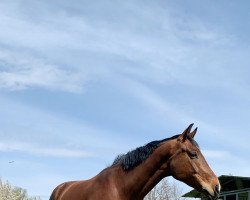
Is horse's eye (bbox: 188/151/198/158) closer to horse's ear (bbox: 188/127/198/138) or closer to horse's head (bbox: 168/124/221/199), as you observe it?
horse's head (bbox: 168/124/221/199)

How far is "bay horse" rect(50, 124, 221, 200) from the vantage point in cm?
651

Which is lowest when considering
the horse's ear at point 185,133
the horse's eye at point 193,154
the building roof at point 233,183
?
the horse's eye at point 193,154

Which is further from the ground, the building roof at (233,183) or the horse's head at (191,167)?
the building roof at (233,183)

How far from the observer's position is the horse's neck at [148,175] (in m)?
6.79

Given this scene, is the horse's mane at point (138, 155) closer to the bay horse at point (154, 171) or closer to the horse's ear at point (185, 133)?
the bay horse at point (154, 171)

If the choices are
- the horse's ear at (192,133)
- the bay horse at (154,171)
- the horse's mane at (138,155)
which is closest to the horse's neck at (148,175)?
the bay horse at (154,171)

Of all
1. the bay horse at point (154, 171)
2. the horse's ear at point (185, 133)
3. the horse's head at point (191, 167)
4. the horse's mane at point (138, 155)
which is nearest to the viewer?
the horse's head at point (191, 167)

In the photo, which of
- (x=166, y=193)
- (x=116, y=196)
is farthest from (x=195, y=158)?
(x=166, y=193)

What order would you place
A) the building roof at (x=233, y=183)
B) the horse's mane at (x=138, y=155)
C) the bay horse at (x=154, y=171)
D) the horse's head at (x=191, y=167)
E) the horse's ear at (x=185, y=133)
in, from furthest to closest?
the building roof at (x=233, y=183) → the horse's mane at (x=138, y=155) → the horse's ear at (x=185, y=133) → the bay horse at (x=154, y=171) → the horse's head at (x=191, y=167)

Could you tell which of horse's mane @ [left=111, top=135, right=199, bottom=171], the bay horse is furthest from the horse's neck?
horse's mane @ [left=111, top=135, right=199, bottom=171]

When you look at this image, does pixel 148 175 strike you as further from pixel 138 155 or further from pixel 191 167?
A: pixel 191 167

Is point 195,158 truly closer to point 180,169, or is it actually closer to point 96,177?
point 180,169

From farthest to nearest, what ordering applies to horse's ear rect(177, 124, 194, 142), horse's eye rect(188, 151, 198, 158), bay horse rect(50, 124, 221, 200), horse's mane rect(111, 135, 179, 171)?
horse's mane rect(111, 135, 179, 171) < horse's ear rect(177, 124, 194, 142) < horse's eye rect(188, 151, 198, 158) < bay horse rect(50, 124, 221, 200)

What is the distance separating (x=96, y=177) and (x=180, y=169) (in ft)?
4.65
